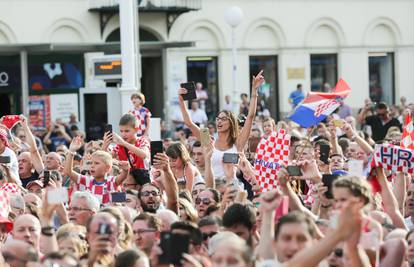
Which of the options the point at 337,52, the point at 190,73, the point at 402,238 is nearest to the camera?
the point at 402,238

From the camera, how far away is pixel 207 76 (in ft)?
115

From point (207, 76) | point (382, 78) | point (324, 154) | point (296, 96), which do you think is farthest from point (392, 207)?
point (382, 78)

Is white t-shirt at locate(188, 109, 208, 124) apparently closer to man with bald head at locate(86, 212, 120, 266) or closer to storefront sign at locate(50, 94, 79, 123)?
storefront sign at locate(50, 94, 79, 123)

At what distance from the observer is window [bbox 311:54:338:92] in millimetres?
37062

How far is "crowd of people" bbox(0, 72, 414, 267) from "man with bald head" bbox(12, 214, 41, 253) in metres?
0.01

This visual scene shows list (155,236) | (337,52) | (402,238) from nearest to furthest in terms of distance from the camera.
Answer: (402,238), (155,236), (337,52)

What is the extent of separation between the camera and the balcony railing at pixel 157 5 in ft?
106

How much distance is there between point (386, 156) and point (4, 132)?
5.26 metres

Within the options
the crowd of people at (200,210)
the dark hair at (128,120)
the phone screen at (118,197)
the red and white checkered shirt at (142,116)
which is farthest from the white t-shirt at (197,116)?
the phone screen at (118,197)

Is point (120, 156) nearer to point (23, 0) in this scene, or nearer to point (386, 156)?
point (386, 156)

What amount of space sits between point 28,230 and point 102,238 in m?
0.99

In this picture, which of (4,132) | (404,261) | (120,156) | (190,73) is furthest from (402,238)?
(190,73)

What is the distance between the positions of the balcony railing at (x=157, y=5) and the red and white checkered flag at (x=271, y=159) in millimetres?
19532

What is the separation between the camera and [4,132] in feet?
46.4
